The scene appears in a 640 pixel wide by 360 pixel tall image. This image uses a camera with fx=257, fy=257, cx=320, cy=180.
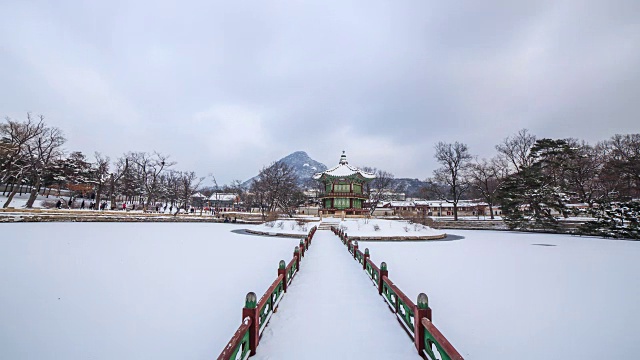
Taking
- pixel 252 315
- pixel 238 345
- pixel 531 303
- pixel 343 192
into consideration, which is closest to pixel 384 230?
pixel 343 192

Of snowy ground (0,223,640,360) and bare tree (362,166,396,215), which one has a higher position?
bare tree (362,166,396,215)

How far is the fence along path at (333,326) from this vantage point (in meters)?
4.15

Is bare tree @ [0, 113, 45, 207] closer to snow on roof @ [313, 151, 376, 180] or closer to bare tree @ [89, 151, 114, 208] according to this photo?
bare tree @ [89, 151, 114, 208]

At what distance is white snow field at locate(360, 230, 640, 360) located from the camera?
4.63m

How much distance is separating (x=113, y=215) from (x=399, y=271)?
1412 inches

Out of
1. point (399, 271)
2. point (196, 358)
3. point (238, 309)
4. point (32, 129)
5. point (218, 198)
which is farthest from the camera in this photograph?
point (218, 198)

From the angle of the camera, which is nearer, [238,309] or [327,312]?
[327,312]

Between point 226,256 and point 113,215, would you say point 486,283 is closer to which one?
point 226,256

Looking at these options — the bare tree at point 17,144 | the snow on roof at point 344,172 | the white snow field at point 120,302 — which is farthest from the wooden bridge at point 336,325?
the bare tree at point 17,144

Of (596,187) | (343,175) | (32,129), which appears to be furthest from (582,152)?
(32,129)

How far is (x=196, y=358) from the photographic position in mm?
4184

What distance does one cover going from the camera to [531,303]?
22.0 ft

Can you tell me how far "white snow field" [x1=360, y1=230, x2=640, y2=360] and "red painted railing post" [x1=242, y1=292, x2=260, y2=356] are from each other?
346 centimetres

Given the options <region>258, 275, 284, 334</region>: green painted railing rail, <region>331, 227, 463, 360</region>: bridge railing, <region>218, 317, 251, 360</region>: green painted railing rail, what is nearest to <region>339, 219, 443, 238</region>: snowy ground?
<region>331, 227, 463, 360</region>: bridge railing
